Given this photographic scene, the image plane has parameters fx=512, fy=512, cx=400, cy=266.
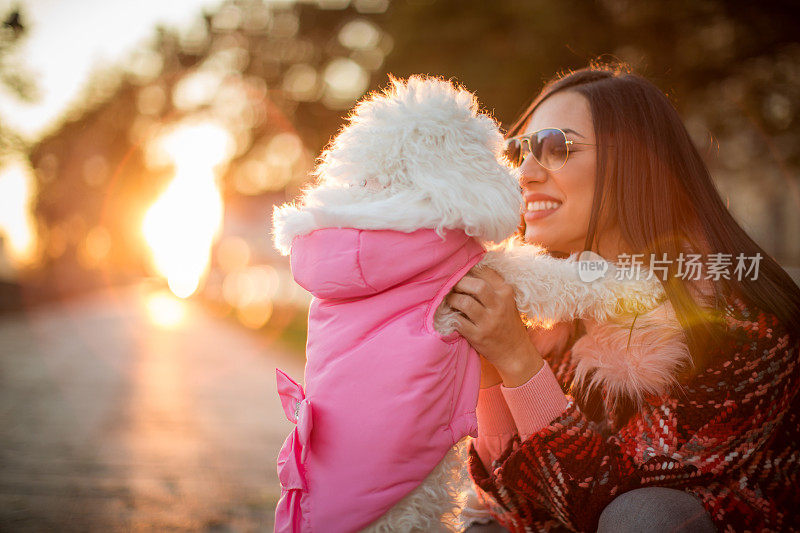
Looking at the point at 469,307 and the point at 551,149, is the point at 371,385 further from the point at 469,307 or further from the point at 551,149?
the point at 551,149

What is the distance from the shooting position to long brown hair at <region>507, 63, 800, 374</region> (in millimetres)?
2053

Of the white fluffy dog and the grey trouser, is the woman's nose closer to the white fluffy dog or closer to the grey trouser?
the white fluffy dog

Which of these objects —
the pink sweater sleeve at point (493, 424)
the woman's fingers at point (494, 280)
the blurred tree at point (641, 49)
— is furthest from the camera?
the blurred tree at point (641, 49)

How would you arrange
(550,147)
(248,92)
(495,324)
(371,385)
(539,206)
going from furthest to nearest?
1. (248,92)
2. (539,206)
3. (550,147)
4. (495,324)
5. (371,385)

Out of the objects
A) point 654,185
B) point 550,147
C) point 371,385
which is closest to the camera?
point 371,385

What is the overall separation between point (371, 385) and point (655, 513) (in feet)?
3.13

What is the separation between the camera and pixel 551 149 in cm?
225

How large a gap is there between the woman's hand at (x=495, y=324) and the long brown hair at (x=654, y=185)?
2.10 ft

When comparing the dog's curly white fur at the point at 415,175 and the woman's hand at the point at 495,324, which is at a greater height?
the dog's curly white fur at the point at 415,175

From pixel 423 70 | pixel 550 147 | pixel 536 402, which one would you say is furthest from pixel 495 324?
pixel 423 70

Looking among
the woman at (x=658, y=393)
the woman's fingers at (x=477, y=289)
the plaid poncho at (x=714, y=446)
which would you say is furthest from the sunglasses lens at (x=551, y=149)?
the plaid poncho at (x=714, y=446)

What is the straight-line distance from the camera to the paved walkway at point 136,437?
332cm

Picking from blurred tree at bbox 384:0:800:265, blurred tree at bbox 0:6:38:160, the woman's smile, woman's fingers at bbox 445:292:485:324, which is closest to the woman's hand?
woman's fingers at bbox 445:292:485:324
